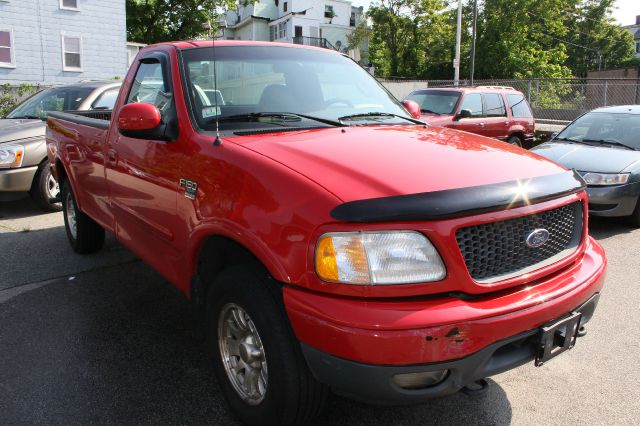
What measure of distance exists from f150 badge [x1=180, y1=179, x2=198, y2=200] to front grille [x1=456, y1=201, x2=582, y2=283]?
4.50 feet

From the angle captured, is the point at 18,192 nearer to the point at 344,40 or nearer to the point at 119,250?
the point at 119,250

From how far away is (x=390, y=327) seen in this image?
1.93m

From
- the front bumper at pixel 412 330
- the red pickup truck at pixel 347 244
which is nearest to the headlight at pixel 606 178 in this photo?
the red pickup truck at pixel 347 244

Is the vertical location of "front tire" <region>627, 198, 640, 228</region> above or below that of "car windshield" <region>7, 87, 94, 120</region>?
below

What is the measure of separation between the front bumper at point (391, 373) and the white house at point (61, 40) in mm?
25993

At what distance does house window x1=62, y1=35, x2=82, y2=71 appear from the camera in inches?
971

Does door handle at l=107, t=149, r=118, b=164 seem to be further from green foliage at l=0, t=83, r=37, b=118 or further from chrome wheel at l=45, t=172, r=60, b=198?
green foliage at l=0, t=83, r=37, b=118

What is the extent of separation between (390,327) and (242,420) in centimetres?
109

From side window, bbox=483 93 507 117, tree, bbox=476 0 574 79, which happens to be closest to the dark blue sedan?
side window, bbox=483 93 507 117

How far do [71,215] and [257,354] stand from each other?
3946 millimetres

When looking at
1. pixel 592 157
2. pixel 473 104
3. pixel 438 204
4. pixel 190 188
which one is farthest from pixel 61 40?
pixel 438 204

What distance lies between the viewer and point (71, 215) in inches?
220

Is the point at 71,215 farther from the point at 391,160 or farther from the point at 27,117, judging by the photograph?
the point at 391,160

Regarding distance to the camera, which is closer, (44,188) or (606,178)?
(606,178)
